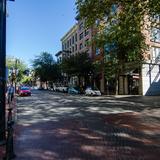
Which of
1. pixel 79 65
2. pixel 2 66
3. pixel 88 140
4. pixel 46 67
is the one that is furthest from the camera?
pixel 46 67

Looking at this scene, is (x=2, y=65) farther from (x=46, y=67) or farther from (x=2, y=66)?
(x=46, y=67)

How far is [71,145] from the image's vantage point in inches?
313

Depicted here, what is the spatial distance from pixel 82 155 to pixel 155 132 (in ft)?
12.9

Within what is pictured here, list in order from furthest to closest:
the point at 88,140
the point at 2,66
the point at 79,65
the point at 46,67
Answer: the point at 46,67
the point at 79,65
the point at 88,140
the point at 2,66

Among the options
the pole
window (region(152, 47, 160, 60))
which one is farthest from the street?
window (region(152, 47, 160, 60))

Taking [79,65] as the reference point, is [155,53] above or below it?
above

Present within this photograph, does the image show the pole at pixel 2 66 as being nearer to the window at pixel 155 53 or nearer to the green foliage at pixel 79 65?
the window at pixel 155 53

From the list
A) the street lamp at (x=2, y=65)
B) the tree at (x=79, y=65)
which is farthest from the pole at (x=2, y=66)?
the tree at (x=79, y=65)

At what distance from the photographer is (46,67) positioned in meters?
78.1

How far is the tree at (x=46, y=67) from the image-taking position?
251 ft

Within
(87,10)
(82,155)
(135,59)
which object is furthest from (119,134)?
(135,59)

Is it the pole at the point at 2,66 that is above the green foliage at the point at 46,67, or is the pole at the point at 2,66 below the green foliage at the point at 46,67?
below

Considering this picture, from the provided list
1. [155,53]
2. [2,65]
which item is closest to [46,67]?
[155,53]

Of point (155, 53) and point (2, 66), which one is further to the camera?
point (155, 53)
